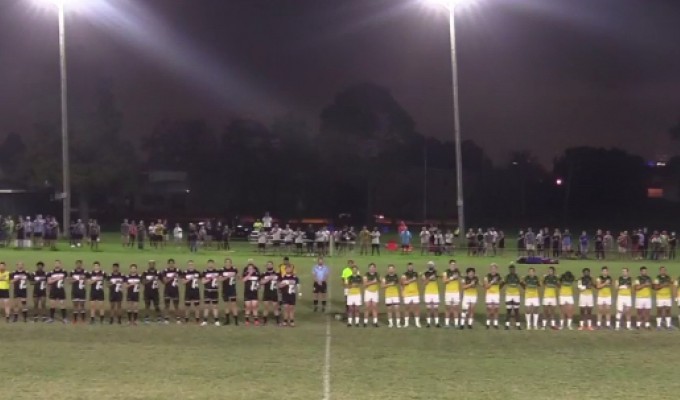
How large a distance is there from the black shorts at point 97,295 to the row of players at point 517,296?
6.94 m

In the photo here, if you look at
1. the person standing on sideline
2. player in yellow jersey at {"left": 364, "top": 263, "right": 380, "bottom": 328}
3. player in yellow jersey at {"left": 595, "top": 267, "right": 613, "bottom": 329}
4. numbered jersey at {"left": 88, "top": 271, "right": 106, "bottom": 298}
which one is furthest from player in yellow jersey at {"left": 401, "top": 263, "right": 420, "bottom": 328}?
numbered jersey at {"left": 88, "top": 271, "right": 106, "bottom": 298}

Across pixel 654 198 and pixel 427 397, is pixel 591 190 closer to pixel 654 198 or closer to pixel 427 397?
pixel 654 198

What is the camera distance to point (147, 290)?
20875 millimetres

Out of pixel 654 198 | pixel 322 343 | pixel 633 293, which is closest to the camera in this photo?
pixel 322 343

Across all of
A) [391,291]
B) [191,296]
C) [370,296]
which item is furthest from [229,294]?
[391,291]

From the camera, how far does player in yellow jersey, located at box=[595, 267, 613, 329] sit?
20266mm

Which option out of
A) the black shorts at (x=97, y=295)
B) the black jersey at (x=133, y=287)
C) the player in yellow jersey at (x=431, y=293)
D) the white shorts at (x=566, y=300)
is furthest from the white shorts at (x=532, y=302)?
the black shorts at (x=97, y=295)

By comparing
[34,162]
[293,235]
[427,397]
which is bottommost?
[427,397]

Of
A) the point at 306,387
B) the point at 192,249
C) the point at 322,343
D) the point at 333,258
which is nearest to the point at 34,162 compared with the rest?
the point at 192,249

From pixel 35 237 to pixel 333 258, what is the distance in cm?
1567

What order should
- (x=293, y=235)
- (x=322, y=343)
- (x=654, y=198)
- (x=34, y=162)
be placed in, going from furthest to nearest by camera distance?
(x=654, y=198)
(x=34, y=162)
(x=293, y=235)
(x=322, y=343)

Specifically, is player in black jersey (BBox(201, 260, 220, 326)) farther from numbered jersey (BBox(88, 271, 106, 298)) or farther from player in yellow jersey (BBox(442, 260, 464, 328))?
player in yellow jersey (BBox(442, 260, 464, 328))

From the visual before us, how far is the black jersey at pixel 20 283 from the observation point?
20.3m

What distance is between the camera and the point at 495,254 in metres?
38.7
